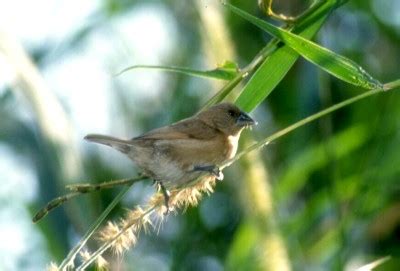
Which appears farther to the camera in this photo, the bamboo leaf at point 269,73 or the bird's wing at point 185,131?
the bird's wing at point 185,131

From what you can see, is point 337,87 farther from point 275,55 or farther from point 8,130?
point 275,55

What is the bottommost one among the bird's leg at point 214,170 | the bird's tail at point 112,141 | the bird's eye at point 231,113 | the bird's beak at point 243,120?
the bird's leg at point 214,170

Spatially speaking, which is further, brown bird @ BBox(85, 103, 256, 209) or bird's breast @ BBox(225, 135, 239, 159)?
bird's breast @ BBox(225, 135, 239, 159)

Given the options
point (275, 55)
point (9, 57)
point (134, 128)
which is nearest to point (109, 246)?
point (275, 55)

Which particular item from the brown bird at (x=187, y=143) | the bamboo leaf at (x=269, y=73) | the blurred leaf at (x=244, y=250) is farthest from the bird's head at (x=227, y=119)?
the bamboo leaf at (x=269, y=73)

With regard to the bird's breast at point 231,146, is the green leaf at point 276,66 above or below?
below

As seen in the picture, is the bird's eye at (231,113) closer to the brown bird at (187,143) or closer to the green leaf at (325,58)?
the brown bird at (187,143)

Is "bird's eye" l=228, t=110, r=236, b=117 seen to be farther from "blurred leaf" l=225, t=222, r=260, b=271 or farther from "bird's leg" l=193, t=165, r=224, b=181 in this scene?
"bird's leg" l=193, t=165, r=224, b=181

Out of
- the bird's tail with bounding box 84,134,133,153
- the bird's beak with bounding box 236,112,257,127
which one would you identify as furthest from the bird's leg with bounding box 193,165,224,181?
the bird's beak with bounding box 236,112,257,127
